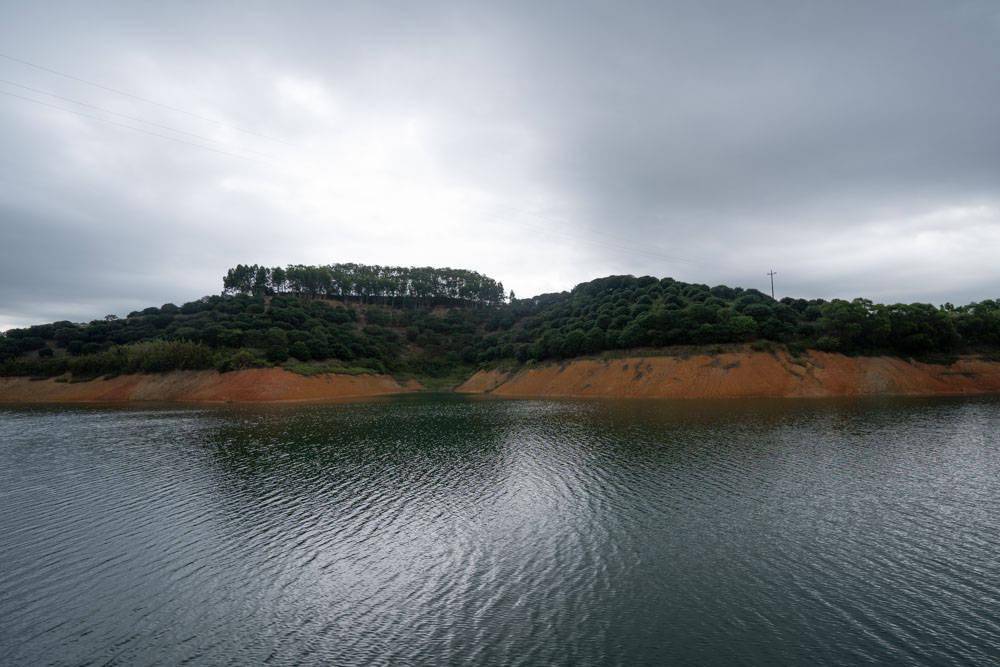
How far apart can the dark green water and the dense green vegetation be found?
163ft

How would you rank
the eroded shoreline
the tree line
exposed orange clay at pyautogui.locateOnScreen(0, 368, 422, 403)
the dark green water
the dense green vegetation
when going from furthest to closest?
the tree line, exposed orange clay at pyautogui.locateOnScreen(0, 368, 422, 403), the dense green vegetation, the eroded shoreline, the dark green water

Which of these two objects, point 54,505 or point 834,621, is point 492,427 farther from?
point 834,621

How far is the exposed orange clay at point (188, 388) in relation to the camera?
81500 mm

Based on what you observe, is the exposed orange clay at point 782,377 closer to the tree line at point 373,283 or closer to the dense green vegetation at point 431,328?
the dense green vegetation at point 431,328

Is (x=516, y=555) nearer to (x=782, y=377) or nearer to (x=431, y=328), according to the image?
(x=782, y=377)

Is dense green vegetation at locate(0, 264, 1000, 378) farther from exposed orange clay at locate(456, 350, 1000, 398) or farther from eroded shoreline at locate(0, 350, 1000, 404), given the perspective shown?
exposed orange clay at locate(456, 350, 1000, 398)

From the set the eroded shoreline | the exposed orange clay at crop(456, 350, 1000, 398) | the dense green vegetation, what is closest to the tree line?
the dense green vegetation

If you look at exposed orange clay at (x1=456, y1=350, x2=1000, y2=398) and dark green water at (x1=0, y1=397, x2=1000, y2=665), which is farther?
exposed orange clay at (x1=456, y1=350, x2=1000, y2=398)

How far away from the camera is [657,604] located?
450 inches

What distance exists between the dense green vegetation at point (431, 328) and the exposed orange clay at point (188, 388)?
263 centimetres

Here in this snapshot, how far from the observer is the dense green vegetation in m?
73.4

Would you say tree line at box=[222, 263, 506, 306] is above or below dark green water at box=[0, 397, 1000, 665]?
above

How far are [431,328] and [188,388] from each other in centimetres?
6309

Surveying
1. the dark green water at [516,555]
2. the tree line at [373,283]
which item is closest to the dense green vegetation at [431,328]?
the tree line at [373,283]
